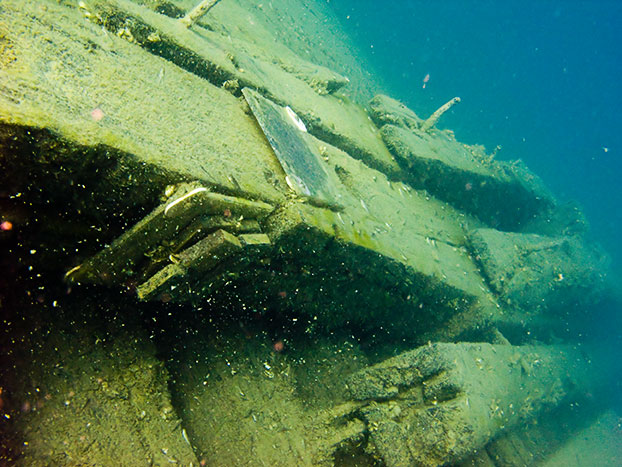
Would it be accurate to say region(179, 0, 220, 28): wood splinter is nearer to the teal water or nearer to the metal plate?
the metal plate

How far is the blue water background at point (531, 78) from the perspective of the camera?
4547 centimetres

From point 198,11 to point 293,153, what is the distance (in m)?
1.93

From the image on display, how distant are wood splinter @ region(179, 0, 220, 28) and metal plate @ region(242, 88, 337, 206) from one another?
1061 millimetres

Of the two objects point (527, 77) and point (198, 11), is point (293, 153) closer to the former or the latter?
point (198, 11)

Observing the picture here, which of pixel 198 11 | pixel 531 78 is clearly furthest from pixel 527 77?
pixel 198 11

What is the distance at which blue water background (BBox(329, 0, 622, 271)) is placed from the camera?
4547cm

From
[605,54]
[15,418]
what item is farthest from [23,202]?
[605,54]

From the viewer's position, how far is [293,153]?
2.95 meters

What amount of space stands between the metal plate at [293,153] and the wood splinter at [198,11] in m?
1.06

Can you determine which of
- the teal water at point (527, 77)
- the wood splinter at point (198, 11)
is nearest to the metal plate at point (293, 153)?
the wood splinter at point (198, 11)

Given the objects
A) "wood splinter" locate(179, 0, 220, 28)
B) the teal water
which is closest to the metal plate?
"wood splinter" locate(179, 0, 220, 28)

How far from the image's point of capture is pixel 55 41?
1972mm

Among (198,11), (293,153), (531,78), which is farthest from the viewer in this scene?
(531,78)

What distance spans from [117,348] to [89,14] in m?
2.79
